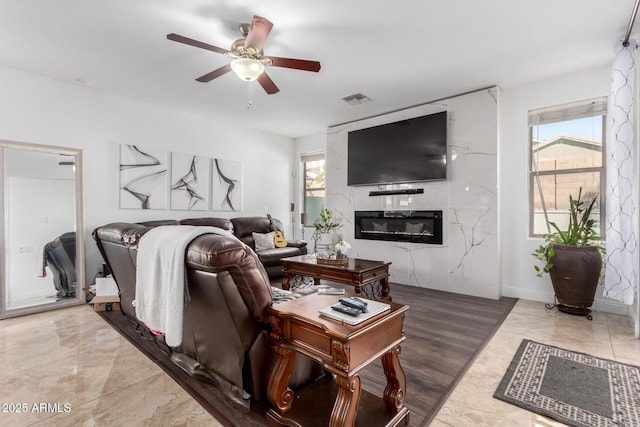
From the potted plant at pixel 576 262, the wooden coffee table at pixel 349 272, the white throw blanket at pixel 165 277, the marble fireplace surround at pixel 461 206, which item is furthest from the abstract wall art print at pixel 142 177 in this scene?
the potted plant at pixel 576 262

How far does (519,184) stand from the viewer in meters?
3.92

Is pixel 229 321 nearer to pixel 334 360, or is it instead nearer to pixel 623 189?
pixel 334 360

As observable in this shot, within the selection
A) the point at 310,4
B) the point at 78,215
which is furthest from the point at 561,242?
the point at 78,215

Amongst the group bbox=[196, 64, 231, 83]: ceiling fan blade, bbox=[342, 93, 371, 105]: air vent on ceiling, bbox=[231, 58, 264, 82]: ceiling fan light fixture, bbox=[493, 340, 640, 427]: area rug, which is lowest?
→ bbox=[493, 340, 640, 427]: area rug

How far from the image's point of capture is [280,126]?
5777 mm

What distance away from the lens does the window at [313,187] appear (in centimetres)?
642

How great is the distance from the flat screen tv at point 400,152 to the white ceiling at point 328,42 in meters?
0.50

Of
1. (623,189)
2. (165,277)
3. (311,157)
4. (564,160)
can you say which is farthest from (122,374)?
(311,157)

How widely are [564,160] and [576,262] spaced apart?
1.32 meters

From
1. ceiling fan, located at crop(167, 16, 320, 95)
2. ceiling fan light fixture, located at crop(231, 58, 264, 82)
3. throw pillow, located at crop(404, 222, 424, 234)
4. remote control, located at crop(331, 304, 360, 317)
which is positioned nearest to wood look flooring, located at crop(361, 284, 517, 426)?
remote control, located at crop(331, 304, 360, 317)

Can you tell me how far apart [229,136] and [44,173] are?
268 centimetres

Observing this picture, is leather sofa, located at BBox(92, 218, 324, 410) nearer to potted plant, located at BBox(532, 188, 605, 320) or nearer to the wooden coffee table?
the wooden coffee table

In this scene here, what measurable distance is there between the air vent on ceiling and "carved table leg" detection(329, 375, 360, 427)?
3.76m

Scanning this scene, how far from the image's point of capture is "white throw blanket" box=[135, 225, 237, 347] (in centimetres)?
153
